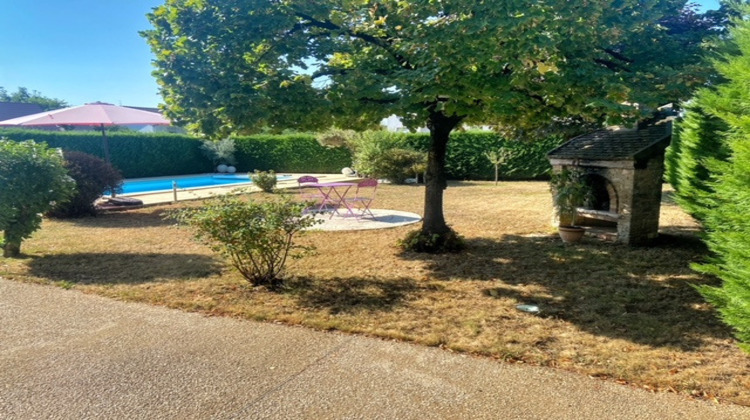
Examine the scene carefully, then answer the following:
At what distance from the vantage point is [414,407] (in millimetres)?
2797

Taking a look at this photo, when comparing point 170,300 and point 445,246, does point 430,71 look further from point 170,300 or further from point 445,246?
point 170,300

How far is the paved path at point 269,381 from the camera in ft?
9.05

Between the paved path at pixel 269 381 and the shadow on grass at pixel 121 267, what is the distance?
5.55 feet

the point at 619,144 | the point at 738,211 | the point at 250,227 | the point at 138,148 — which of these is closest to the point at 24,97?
the point at 138,148

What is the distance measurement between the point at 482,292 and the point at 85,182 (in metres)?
10.4

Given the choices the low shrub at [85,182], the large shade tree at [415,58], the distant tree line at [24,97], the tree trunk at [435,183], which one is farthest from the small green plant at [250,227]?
the distant tree line at [24,97]

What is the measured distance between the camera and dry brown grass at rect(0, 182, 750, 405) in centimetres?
351

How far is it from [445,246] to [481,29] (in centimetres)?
375

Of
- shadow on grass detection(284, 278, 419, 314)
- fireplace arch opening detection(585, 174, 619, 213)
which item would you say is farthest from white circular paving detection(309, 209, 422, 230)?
fireplace arch opening detection(585, 174, 619, 213)

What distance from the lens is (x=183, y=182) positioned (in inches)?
909

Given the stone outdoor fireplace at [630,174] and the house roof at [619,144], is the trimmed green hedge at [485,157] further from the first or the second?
the stone outdoor fireplace at [630,174]

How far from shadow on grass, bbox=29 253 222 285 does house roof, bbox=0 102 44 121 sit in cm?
3797

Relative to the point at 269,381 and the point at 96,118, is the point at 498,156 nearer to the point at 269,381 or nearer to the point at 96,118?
the point at 96,118

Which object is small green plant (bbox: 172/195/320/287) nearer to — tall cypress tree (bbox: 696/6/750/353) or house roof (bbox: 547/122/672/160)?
tall cypress tree (bbox: 696/6/750/353)
